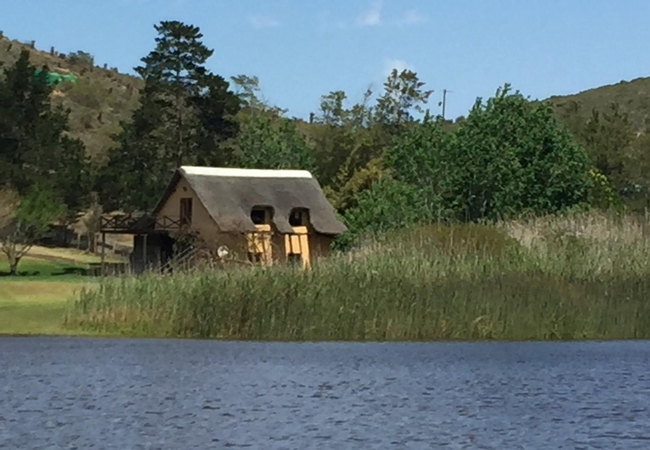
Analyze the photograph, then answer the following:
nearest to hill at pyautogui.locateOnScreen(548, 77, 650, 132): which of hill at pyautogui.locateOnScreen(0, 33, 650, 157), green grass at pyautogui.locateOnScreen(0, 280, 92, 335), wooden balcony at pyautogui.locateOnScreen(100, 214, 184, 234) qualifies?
hill at pyautogui.locateOnScreen(0, 33, 650, 157)

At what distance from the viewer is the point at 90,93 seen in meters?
116

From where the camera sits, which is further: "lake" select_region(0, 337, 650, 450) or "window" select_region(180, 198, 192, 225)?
"window" select_region(180, 198, 192, 225)

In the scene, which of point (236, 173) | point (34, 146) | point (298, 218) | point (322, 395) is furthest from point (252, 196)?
point (322, 395)

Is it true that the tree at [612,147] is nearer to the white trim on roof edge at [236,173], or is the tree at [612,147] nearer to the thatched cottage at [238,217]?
the white trim on roof edge at [236,173]

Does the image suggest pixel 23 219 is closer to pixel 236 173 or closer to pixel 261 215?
pixel 236 173

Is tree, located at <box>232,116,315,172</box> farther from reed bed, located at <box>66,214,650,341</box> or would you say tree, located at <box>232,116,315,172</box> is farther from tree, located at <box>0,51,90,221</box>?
reed bed, located at <box>66,214,650,341</box>

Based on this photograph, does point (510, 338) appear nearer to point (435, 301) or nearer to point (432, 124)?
point (435, 301)

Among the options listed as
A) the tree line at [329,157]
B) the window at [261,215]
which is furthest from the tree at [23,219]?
the window at [261,215]

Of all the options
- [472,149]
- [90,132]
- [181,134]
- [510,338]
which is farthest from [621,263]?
[90,132]

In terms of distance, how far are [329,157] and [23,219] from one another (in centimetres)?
2358

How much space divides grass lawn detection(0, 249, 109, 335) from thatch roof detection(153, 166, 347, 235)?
637 centimetres

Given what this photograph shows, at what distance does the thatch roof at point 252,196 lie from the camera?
6356 cm

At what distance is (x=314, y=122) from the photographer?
112062mm

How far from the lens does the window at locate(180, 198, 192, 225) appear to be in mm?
65100
